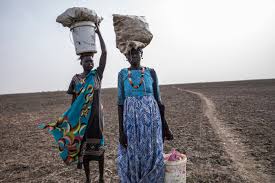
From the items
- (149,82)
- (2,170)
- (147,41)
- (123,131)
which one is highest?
(147,41)

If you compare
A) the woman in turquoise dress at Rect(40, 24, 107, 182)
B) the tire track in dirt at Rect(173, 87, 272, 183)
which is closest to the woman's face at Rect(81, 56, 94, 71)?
the woman in turquoise dress at Rect(40, 24, 107, 182)

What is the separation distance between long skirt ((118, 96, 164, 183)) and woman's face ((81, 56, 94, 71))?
0.91 meters

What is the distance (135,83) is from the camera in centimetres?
372

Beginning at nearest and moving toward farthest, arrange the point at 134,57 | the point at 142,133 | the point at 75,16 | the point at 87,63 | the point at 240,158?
the point at 142,133 < the point at 134,57 < the point at 75,16 < the point at 87,63 < the point at 240,158

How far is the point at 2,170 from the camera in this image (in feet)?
20.0

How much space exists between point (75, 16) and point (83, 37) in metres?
0.29

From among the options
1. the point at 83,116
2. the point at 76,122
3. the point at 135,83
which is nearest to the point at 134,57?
the point at 135,83

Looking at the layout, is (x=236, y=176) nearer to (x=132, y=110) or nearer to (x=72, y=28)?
(x=132, y=110)

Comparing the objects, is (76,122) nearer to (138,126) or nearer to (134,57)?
(138,126)

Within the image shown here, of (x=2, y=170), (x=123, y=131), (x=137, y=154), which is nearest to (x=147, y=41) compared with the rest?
(x=123, y=131)

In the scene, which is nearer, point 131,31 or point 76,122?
point 131,31

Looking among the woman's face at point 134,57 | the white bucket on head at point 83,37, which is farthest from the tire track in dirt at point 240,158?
the white bucket on head at point 83,37

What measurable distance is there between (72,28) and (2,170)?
11.6 ft

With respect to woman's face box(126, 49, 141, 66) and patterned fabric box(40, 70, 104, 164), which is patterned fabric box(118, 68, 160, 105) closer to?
woman's face box(126, 49, 141, 66)
